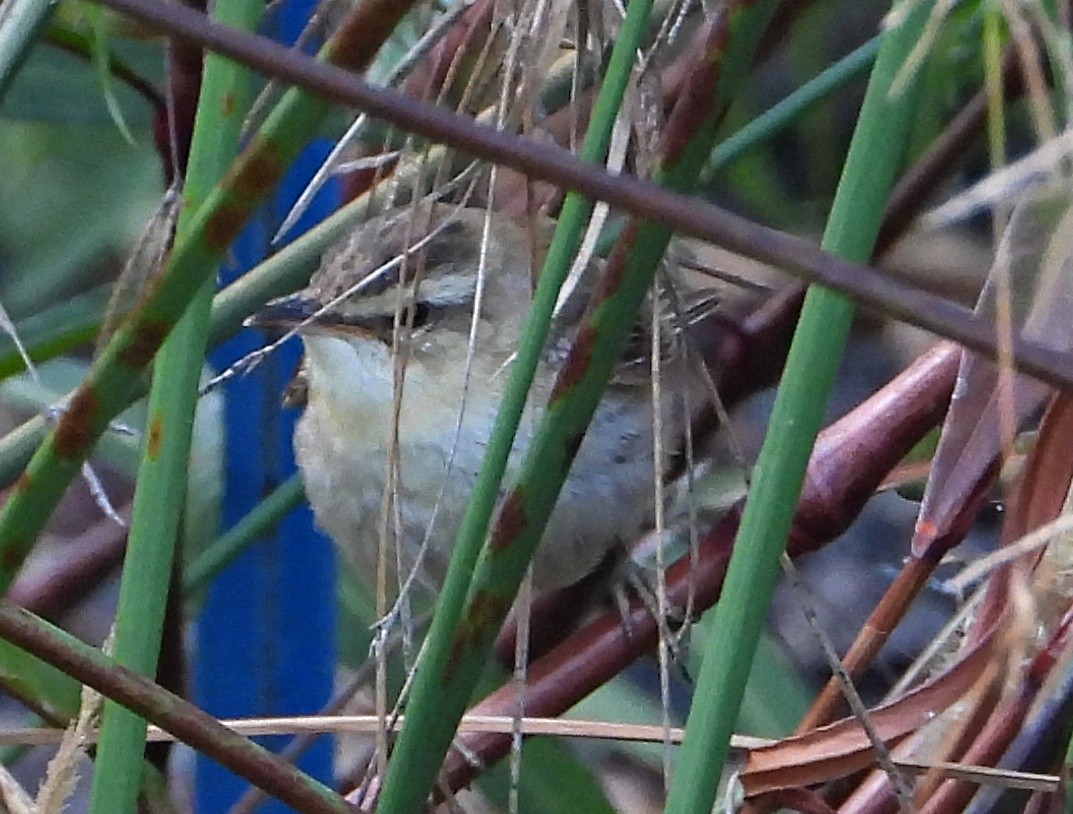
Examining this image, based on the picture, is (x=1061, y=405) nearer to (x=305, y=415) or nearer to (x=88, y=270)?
(x=305, y=415)

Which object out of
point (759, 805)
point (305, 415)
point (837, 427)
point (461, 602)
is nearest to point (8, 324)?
point (461, 602)

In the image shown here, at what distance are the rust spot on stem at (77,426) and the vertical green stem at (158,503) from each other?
102mm

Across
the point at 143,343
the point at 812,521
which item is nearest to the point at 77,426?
the point at 143,343

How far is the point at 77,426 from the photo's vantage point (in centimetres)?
61

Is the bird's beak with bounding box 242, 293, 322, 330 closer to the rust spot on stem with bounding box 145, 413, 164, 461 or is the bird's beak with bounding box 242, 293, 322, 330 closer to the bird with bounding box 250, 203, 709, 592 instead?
the bird with bounding box 250, 203, 709, 592

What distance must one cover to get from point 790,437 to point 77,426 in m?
0.28

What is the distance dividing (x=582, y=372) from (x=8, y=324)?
41cm

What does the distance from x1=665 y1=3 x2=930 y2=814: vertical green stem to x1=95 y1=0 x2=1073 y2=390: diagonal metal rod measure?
6.7 inches

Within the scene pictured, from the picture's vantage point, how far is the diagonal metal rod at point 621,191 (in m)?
0.43

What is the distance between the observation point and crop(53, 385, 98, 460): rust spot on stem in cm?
61

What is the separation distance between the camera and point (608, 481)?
1751 mm

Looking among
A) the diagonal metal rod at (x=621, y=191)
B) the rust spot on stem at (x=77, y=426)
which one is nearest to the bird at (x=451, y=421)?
the rust spot on stem at (x=77, y=426)

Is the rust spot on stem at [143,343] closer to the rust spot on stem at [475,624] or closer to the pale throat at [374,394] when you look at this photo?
the rust spot on stem at [475,624]

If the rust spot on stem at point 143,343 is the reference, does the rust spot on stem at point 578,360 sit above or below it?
above
